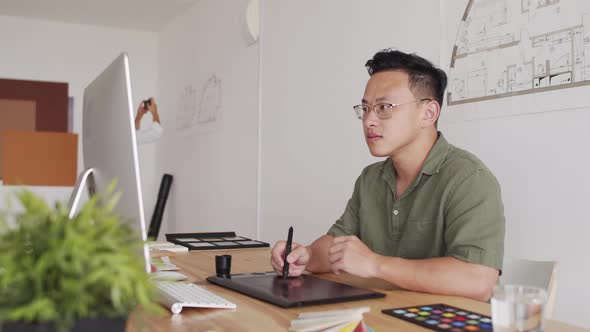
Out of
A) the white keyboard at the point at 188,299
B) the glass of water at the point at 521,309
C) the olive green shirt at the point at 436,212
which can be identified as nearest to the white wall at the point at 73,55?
the olive green shirt at the point at 436,212

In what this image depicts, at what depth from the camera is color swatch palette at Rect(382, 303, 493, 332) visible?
947mm

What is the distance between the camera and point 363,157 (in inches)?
104

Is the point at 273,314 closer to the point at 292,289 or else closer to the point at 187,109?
the point at 292,289

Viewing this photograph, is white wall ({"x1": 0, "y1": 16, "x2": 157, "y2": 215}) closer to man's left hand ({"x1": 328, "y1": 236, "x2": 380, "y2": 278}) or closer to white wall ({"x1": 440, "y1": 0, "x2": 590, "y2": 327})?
white wall ({"x1": 440, "y1": 0, "x2": 590, "y2": 327})

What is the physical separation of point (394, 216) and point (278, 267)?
41 cm

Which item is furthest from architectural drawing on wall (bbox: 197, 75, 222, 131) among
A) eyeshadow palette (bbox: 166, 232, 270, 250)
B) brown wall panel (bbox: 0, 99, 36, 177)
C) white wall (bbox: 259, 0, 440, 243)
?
eyeshadow palette (bbox: 166, 232, 270, 250)

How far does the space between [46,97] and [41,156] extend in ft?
1.73

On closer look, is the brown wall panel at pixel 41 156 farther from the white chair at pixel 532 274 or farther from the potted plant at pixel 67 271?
the potted plant at pixel 67 271

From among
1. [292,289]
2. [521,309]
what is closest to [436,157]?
[292,289]

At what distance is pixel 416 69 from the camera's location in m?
1.78

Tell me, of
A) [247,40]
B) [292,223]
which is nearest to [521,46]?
[292,223]

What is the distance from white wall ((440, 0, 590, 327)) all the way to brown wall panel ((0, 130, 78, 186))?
420 cm

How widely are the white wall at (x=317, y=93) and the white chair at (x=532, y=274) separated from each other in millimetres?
1007

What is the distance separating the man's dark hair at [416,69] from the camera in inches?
69.4
